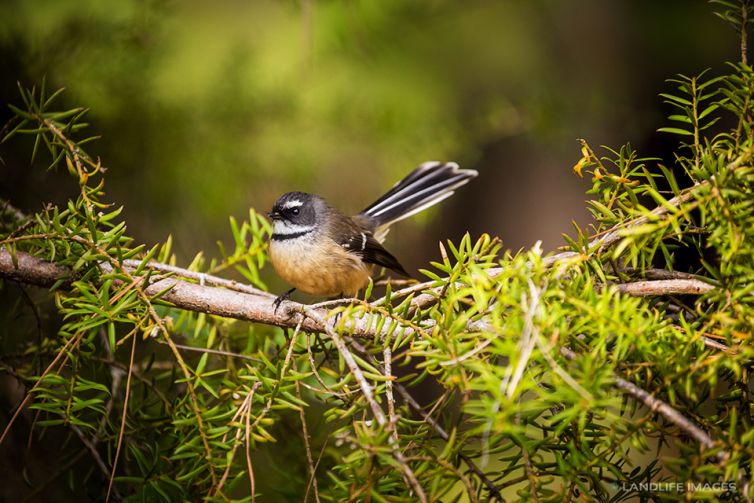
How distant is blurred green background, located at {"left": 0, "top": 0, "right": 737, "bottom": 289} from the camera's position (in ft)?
11.3

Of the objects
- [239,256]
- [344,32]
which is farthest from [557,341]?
[344,32]

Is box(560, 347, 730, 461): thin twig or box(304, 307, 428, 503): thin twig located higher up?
box(560, 347, 730, 461): thin twig

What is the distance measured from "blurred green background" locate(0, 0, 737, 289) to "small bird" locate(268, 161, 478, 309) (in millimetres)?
178

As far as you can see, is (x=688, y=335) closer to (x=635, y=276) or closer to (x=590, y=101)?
(x=635, y=276)

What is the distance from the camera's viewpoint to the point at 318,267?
3.85 metres

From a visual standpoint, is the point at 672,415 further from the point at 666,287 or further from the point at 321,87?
the point at 321,87

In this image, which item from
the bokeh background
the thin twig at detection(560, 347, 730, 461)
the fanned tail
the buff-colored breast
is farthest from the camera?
the fanned tail

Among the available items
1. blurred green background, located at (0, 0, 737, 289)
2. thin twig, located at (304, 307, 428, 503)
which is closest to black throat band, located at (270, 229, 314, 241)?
blurred green background, located at (0, 0, 737, 289)

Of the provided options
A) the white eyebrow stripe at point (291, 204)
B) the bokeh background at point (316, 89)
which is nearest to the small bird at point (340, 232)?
the white eyebrow stripe at point (291, 204)

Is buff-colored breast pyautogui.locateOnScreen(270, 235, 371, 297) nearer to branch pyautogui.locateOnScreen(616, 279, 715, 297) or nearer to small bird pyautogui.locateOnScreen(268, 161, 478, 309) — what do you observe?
small bird pyautogui.locateOnScreen(268, 161, 478, 309)

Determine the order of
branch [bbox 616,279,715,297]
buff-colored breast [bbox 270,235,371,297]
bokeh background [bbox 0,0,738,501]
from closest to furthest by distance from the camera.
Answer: branch [bbox 616,279,715,297] < bokeh background [bbox 0,0,738,501] < buff-colored breast [bbox 270,235,371,297]

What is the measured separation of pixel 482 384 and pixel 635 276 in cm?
78

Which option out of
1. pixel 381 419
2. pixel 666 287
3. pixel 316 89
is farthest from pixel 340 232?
pixel 381 419

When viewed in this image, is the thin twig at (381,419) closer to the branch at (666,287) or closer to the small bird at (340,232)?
the branch at (666,287)
